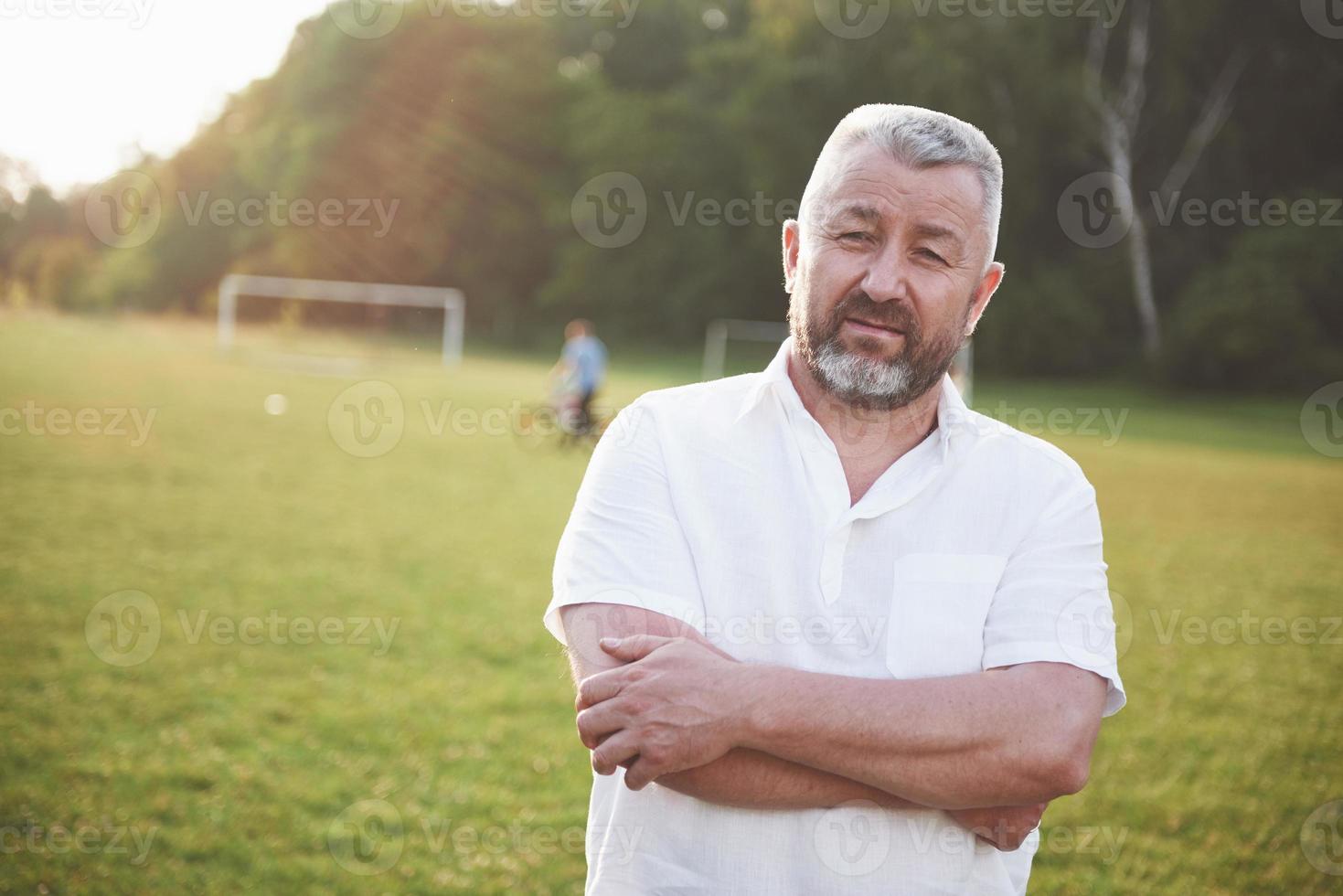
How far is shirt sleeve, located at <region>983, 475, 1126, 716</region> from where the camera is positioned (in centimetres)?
175

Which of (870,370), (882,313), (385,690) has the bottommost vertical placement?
(385,690)

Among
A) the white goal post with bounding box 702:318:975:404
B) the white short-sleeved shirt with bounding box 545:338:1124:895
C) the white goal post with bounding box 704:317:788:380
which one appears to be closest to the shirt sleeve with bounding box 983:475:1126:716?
the white short-sleeved shirt with bounding box 545:338:1124:895

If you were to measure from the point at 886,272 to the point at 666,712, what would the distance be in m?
0.89

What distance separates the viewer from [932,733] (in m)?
1.62

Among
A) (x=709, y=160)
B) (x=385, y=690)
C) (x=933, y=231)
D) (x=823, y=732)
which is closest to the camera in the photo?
(x=823, y=732)

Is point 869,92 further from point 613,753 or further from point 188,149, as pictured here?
point 188,149

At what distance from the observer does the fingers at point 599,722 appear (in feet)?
5.41

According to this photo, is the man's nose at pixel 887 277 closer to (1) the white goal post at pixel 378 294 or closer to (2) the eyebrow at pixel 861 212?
(2) the eyebrow at pixel 861 212

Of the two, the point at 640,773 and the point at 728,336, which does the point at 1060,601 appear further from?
the point at 728,336

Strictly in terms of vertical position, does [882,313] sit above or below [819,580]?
above

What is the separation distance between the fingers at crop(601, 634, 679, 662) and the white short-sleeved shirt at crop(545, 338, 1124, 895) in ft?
0.26

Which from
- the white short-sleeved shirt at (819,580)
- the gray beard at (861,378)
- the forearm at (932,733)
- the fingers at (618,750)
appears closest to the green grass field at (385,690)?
the white short-sleeved shirt at (819,580)

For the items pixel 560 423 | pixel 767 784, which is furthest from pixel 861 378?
pixel 560 423

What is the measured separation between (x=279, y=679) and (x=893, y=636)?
14.3ft
